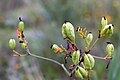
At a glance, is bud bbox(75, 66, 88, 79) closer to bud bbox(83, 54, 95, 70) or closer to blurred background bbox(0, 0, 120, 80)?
bud bbox(83, 54, 95, 70)

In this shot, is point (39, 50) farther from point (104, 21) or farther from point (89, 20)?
point (104, 21)

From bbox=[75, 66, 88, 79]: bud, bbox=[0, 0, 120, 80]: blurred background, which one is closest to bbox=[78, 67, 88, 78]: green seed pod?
bbox=[75, 66, 88, 79]: bud

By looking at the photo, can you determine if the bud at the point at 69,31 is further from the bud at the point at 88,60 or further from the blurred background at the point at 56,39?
the blurred background at the point at 56,39

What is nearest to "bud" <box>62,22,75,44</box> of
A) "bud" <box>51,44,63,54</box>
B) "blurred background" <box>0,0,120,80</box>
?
"bud" <box>51,44,63,54</box>

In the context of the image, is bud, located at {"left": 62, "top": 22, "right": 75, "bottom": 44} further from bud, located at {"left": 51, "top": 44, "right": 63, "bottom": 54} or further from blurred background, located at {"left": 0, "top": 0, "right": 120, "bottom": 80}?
blurred background, located at {"left": 0, "top": 0, "right": 120, "bottom": 80}

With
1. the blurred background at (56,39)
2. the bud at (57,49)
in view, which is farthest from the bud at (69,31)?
the blurred background at (56,39)

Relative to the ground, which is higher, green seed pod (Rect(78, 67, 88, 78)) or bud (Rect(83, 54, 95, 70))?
bud (Rect(83, 54, 95, 70))

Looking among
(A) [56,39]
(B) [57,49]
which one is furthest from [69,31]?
(A) [56,39]

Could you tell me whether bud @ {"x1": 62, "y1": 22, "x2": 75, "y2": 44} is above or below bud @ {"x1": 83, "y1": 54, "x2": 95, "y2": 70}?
above

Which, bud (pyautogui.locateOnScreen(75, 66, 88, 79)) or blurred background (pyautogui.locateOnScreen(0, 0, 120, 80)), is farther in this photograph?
blurred background (pyautogui.locateOnScreen(0, 0, 120, 80))

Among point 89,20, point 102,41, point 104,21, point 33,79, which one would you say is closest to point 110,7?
point 89,20

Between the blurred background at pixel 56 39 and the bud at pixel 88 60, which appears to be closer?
the bud at pixel 88 60
